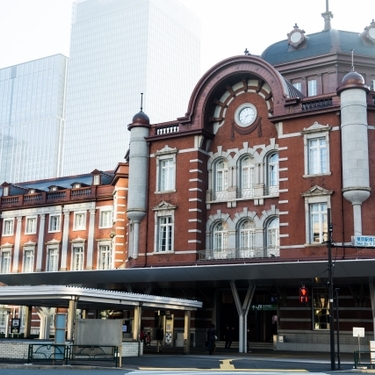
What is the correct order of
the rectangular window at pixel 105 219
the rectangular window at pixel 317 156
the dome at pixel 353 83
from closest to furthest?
the dome at pixel 353 83, the rectangular window at pixel 317 156, the rectangular window at pixel 105 219

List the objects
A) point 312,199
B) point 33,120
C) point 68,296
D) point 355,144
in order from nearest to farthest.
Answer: point 68,296 < point 355,144 < point 312,199 < point 33,120

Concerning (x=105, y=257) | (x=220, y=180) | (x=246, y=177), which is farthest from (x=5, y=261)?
(x=246, y=177)

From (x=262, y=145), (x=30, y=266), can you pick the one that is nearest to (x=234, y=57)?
(x=262, y=145)

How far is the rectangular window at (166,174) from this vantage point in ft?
Answer: 143

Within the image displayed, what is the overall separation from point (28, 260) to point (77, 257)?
5175 mm

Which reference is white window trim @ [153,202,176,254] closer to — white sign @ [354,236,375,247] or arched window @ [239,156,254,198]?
arched window @ [239,156,254,198]

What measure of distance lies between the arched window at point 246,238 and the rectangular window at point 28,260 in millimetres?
21965

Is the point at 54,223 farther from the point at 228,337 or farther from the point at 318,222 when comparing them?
the point at 318,222

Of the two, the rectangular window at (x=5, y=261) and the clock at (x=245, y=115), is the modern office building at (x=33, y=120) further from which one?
the clock at (x=245, y=115)

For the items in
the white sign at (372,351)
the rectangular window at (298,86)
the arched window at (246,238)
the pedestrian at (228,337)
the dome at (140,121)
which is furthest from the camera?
the rectangular window at (298,86)

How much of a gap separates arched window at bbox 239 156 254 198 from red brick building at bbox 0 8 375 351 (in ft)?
0.23

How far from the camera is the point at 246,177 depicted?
42.0 metres

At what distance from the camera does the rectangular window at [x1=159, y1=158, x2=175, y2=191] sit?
43656 millimetres

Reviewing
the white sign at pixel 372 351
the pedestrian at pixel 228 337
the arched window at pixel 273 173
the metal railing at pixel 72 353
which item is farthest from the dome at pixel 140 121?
the white sign at pixel 372 351
